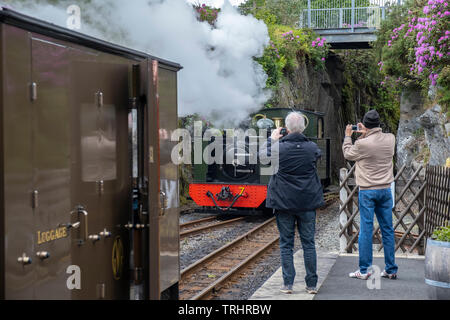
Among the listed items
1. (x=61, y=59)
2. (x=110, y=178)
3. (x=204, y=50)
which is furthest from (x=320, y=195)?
(x=204, y=50)

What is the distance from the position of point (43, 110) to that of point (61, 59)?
16.5 inches

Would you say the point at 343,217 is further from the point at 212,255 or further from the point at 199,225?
the point at 199,225

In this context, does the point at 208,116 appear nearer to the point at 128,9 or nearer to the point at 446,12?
the point at 128,9

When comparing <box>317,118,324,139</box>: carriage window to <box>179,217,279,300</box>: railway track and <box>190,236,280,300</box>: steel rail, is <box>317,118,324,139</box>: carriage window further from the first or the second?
<box>190,236,280,300</box>: steel rail

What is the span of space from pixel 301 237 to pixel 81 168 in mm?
2554

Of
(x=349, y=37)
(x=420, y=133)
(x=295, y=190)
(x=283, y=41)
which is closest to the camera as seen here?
(x=295, y=190)

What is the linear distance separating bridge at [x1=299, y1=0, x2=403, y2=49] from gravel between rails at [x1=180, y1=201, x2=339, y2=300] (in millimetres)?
11767

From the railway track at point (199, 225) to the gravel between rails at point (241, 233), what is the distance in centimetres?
14

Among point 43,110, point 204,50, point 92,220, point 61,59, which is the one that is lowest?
point 92,220

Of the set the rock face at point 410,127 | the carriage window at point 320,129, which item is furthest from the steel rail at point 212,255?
the rock face at point 410,127

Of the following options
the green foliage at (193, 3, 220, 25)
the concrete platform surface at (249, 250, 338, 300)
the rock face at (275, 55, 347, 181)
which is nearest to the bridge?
the rock face at (275, 55, 347, 181)

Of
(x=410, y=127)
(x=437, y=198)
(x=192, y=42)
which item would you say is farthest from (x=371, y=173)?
(x=410, y=127)

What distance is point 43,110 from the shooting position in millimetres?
3205

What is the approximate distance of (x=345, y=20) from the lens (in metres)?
25.7
